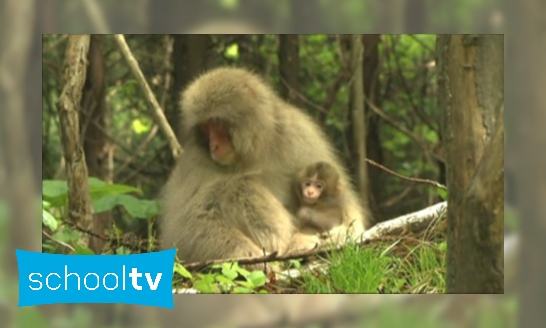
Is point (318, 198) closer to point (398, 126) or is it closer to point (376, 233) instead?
point (376, 233)

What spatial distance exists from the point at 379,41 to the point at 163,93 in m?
1.21

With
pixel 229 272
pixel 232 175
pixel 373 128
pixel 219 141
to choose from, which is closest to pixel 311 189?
pixel 232 175

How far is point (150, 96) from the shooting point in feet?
14.2

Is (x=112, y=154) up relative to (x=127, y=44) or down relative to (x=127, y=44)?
down

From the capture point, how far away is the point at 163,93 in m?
4.90

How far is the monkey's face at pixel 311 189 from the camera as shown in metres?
4.02

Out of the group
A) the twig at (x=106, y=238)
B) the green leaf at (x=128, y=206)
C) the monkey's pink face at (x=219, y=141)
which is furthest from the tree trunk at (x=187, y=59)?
the twig at (x=106, y=238)

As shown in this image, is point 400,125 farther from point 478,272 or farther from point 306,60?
point 478,272

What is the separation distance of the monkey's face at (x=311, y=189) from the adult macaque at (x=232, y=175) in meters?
0.08

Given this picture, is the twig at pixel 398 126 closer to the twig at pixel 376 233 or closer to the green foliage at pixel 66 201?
the twig at pixel 376 233

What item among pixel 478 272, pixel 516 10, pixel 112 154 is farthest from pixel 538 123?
pixel 112 154

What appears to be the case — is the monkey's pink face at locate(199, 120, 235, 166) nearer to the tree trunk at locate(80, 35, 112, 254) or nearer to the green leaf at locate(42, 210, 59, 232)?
the tree trunk at locate(80, 35, 112, 254)

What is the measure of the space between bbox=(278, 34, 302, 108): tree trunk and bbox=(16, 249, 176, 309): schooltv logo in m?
1.80

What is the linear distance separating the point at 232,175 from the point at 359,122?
151 centimetres
